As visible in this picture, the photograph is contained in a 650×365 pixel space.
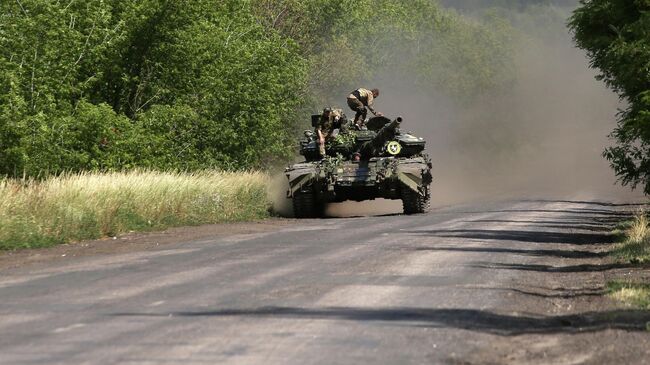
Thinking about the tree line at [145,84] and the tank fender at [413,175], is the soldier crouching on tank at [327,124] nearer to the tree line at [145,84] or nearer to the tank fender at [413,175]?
the tank fender at [413,175]

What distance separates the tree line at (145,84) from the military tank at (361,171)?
4608mm

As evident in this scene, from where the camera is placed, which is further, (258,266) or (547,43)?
(547,43)

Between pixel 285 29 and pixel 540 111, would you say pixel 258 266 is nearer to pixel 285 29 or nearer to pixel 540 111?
pixel 285 29

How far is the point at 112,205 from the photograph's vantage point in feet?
83.9

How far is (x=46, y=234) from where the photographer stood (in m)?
22.2

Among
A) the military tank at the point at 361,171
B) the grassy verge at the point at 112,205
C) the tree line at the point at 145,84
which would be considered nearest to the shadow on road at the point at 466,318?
the grassy verge at the point at 112,205

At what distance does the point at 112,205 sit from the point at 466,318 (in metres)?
14.7

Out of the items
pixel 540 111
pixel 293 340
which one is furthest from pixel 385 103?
pixel 293 340

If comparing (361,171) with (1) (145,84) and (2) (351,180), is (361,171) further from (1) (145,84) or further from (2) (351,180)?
(1) (145,84)

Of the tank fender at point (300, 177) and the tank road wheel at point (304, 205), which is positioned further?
the tank road wheel at point (304, 205)

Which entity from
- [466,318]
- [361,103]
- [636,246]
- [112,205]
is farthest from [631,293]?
[361,103]

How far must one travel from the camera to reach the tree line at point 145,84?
101 feet

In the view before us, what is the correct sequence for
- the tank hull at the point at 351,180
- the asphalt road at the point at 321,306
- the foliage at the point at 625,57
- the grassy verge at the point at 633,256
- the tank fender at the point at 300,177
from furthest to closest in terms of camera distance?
the tank hull at the point at 351,180
the tank fender at the point at 300,177
the foliage at the point at 625,57
the grassy verge at the point at 633,256
the asphalt road at the point at 321,306

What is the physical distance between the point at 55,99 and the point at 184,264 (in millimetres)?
16495
